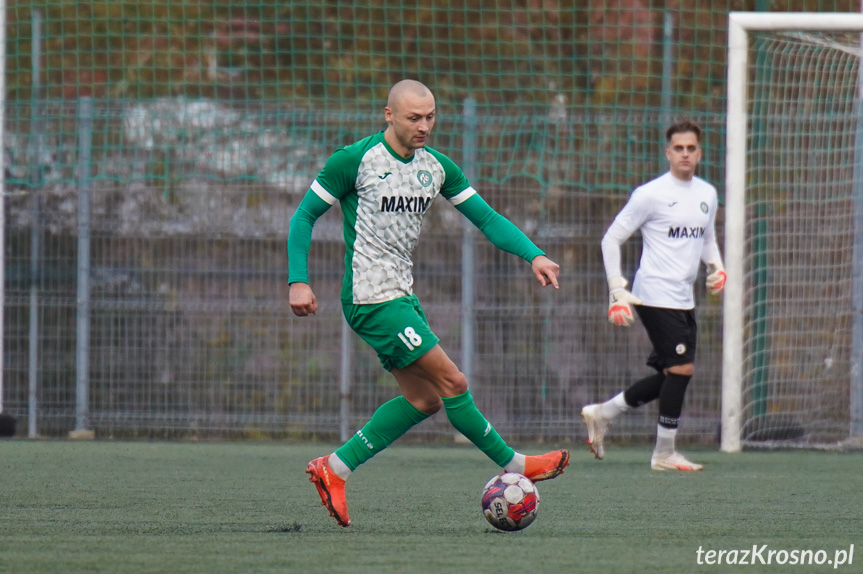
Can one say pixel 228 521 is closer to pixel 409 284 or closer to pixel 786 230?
pixel 409 284

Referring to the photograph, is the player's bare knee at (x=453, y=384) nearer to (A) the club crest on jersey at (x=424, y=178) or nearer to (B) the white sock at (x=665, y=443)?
(A) the club crest on jersey at (x=424, y=178)

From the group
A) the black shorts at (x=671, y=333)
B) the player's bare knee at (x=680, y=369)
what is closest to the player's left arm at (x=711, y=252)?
the black shorts at (x=671, y=333)

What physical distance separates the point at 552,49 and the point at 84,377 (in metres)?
5.30

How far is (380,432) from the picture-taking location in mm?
5172

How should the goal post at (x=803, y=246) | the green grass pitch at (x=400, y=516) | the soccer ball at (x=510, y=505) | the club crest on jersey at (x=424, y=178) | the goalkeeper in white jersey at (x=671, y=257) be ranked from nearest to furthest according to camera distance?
the green grass pitch at (x=400, y=516)
the soccer ball at (x=510, y=505)
the club crest on jersey at (x=424, y=178)
the goalkeeper in white jersey at (x=671, y=257)
the goal post at (x=803, y=246)

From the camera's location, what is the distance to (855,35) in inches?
392

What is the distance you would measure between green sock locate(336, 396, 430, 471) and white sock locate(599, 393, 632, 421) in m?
2.88

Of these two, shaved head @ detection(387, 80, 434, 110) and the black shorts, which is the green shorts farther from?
the black shorts

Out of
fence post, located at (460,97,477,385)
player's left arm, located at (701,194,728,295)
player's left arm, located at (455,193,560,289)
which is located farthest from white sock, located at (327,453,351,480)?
fence post, located at (460,97,477,385)

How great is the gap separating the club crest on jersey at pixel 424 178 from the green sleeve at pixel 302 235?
0.37 m

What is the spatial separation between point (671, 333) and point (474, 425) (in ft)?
8.94

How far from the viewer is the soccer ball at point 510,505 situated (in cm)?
465

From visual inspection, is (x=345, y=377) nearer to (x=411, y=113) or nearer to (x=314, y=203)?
(x=314, y=203)

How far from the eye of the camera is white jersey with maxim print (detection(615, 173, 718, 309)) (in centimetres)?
756
